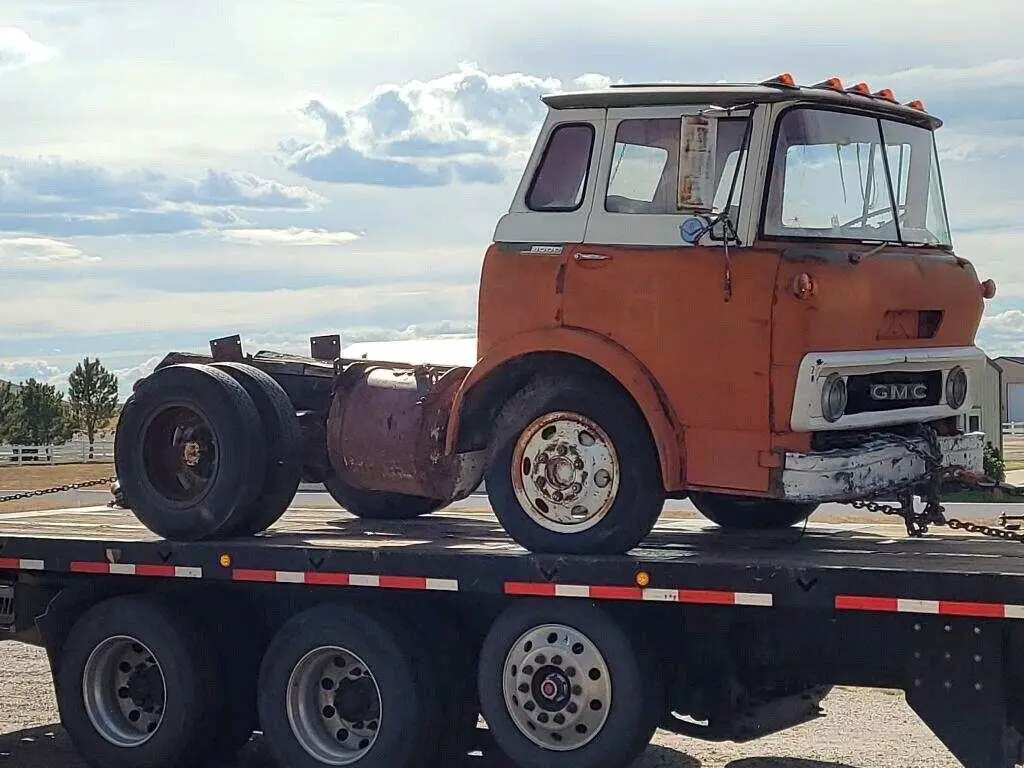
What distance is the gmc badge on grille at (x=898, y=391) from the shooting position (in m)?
7.41

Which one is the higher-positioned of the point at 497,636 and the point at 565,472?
the point at 565,472

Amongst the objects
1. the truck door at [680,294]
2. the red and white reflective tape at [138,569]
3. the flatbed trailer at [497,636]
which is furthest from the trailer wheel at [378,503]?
the truck door at [680,294]

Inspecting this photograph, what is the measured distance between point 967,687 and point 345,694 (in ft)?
10.2

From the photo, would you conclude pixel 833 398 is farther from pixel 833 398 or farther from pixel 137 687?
pixel 137 687

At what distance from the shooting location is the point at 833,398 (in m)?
7.04

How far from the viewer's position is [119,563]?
8.62m

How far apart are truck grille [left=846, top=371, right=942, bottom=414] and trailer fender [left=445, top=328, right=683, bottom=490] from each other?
2.79 feet

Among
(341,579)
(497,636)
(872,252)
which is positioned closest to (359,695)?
(341,579)

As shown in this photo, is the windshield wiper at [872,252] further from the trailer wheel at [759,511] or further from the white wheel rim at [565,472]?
Answer: the trailer wheel at [759,511]

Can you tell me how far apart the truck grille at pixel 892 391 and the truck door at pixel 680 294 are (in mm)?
578

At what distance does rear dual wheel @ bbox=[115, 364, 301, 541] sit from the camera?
852 centimetres

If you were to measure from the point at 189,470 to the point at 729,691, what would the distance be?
3.35 meters

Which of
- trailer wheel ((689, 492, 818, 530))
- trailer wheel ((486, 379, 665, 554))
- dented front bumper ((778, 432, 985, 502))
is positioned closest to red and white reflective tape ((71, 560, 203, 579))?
trailer wheel ((486, 379, 665, 554))

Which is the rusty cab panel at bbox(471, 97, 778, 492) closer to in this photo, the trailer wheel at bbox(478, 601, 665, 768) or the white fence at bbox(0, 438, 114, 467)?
the trailer wheel at bbox(478, 601, 665, 768)
